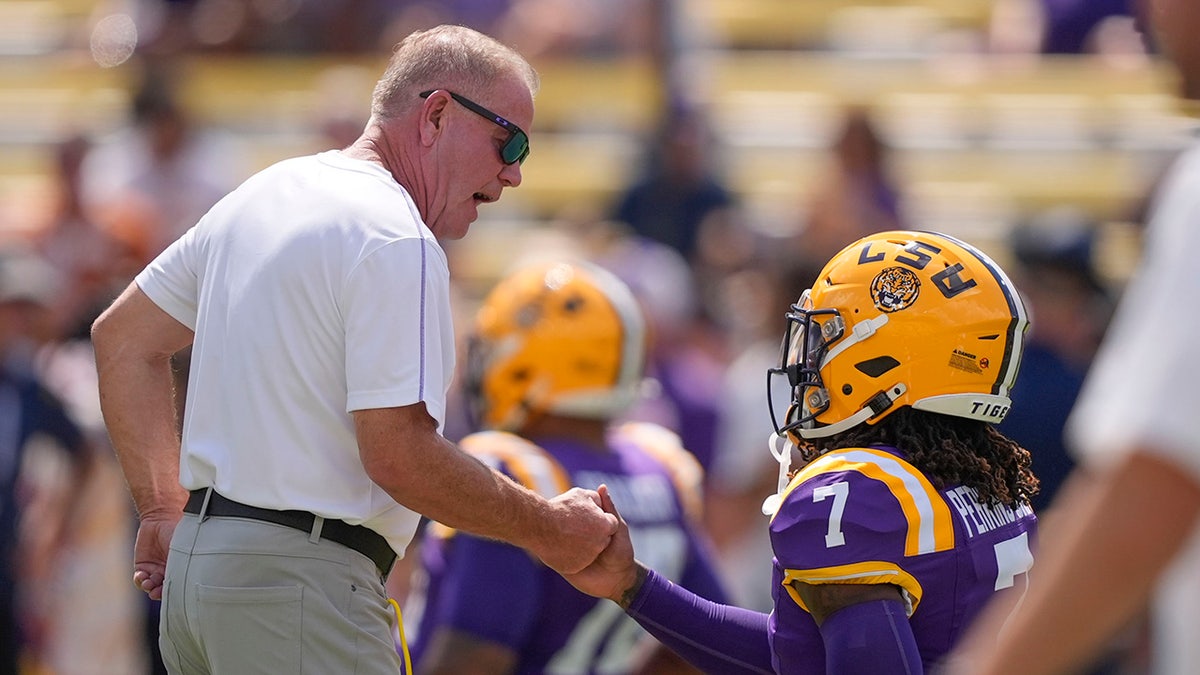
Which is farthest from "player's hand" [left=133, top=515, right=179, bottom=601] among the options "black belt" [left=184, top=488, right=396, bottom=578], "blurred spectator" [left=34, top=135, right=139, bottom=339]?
"blurred spectator" [left=34, top=135, right=139, bottom=339]

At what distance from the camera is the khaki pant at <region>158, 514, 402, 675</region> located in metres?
3.36

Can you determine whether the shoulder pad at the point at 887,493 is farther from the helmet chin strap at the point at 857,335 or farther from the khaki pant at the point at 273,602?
the khaki pant at the point at 273,602

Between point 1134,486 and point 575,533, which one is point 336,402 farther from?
point 1134,486

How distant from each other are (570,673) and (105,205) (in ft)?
19.7

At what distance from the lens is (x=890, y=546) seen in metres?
3.12

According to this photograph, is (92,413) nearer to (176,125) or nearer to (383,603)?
(176,125)

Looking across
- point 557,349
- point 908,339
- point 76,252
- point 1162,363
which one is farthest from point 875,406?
point 76,252

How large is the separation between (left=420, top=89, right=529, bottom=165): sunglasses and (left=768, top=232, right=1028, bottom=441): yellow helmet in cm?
73

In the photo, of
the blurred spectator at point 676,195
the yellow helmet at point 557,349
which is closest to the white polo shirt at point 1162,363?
the yellow helmet at point 557,349

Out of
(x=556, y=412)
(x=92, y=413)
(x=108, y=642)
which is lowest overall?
(x=108, y=642)

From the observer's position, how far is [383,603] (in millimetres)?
3543

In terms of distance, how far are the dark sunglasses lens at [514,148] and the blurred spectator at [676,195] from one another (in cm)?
625

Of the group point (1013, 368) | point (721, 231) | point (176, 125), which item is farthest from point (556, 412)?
point (176, 125)

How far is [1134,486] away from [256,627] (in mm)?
2007
